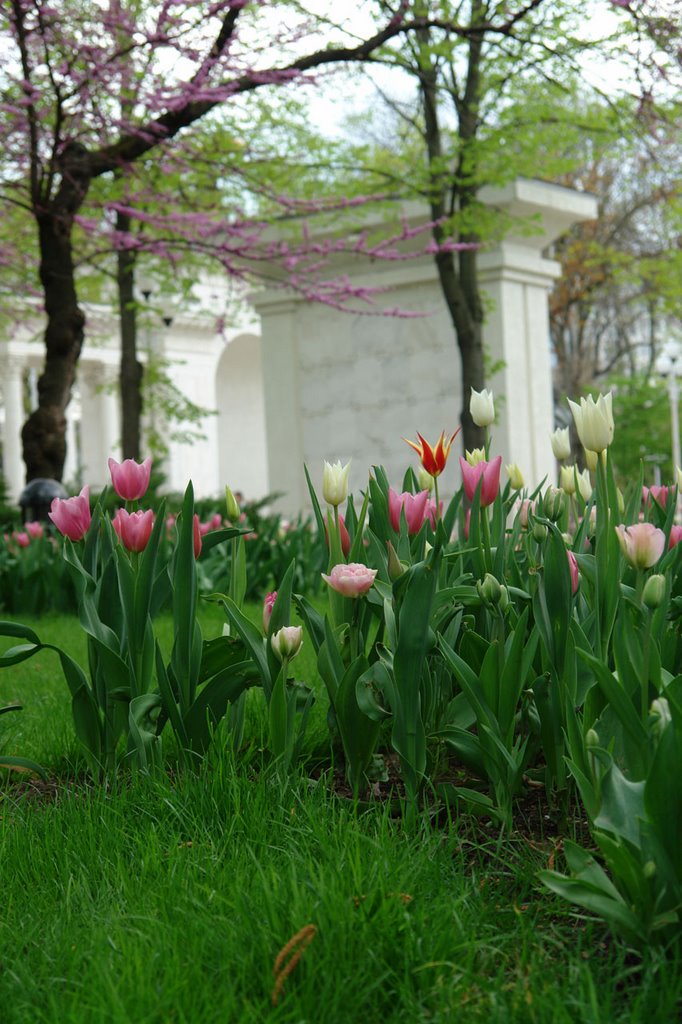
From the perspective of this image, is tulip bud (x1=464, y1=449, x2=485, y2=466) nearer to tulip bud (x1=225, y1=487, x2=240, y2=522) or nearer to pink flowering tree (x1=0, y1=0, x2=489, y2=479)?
tulip bud (x1=225, y1=487, x2=240, y2=522)

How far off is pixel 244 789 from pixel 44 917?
0.47 meters

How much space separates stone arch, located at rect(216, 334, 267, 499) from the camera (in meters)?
25.5

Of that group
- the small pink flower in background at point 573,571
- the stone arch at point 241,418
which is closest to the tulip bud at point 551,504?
the small pink flower in background at point 573,571

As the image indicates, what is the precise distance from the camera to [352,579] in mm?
2145

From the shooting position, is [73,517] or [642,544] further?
[73,517]

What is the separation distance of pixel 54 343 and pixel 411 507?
7294mm

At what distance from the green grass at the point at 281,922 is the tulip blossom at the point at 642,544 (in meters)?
0.55

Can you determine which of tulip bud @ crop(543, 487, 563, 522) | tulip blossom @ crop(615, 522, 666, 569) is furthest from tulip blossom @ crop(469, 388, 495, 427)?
tulip blossom @ crop(615, 522, 666, 569)

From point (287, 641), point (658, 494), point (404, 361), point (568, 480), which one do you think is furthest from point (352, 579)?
point (404, 361)

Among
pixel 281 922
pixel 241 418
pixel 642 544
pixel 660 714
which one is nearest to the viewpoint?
pixel 660 714

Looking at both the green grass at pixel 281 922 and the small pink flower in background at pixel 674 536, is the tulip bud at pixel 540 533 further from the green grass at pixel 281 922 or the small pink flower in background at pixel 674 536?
the green grass at pixel 281 922

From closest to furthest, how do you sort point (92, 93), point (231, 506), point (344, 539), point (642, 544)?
1. point (642, 544)
2. point (344, 539)
3. point (231, 506)
4. point (92, 93)

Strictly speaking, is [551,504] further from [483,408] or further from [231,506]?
[231,506]

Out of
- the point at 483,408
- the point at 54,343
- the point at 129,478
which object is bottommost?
the point at 129,478
